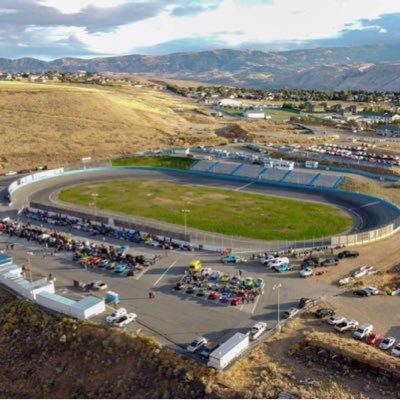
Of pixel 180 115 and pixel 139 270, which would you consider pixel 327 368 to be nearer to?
pixel 139 270

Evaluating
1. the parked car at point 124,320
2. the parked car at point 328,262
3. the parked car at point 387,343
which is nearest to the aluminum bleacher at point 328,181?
the parked car at point 328,262

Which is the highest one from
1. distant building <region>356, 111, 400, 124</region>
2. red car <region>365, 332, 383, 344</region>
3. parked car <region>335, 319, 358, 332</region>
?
distant building <region>356, 111, 400, 124</region>

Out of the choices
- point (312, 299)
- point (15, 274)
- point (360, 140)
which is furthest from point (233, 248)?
point (360, 140)

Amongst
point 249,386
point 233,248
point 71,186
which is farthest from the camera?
point 71,186

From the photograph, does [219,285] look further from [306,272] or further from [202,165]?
[202,165]

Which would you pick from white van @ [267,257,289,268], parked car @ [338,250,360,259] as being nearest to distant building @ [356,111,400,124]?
parked car @ [338,250,360,259]

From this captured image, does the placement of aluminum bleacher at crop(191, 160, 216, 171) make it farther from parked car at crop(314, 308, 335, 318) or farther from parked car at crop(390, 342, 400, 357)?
parked car at crop(390, 342, 400, 357)
